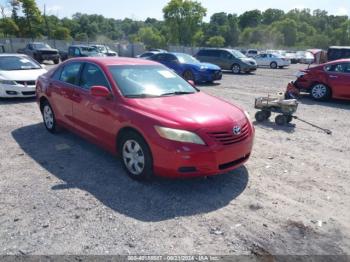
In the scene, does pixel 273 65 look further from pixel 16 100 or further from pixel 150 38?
pixel 150 38

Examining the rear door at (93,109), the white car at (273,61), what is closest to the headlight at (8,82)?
the rear door at (93,109)

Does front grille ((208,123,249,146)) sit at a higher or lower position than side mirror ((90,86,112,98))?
lower

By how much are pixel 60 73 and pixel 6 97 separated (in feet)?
15.2

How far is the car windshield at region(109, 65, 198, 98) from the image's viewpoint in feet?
16.2

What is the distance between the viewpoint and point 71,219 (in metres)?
3.71

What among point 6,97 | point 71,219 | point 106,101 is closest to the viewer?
point 71,219

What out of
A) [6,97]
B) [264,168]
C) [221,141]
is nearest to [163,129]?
[221,141]

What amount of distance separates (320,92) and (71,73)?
28.7 ft

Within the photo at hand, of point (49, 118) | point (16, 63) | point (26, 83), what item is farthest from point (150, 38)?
point (49, 118)

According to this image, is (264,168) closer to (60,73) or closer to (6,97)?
(60,73)

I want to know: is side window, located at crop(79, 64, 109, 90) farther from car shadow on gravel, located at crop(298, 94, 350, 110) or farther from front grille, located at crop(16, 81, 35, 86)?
car shadow on gravel, located at crop(298, 94, 350, 110)

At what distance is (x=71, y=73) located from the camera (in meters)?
6.02

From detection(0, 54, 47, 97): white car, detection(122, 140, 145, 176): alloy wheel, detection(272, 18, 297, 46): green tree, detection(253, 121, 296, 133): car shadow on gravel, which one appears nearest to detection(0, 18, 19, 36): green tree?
detection(0, 54, 47, 97): white car

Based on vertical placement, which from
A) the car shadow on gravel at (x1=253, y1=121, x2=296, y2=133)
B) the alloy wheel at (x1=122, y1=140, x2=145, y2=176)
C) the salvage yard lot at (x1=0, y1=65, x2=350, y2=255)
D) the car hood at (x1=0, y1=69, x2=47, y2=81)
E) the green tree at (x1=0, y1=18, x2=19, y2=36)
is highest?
the green tree at (x1=0, y1=18, x2=19, y2=36)
